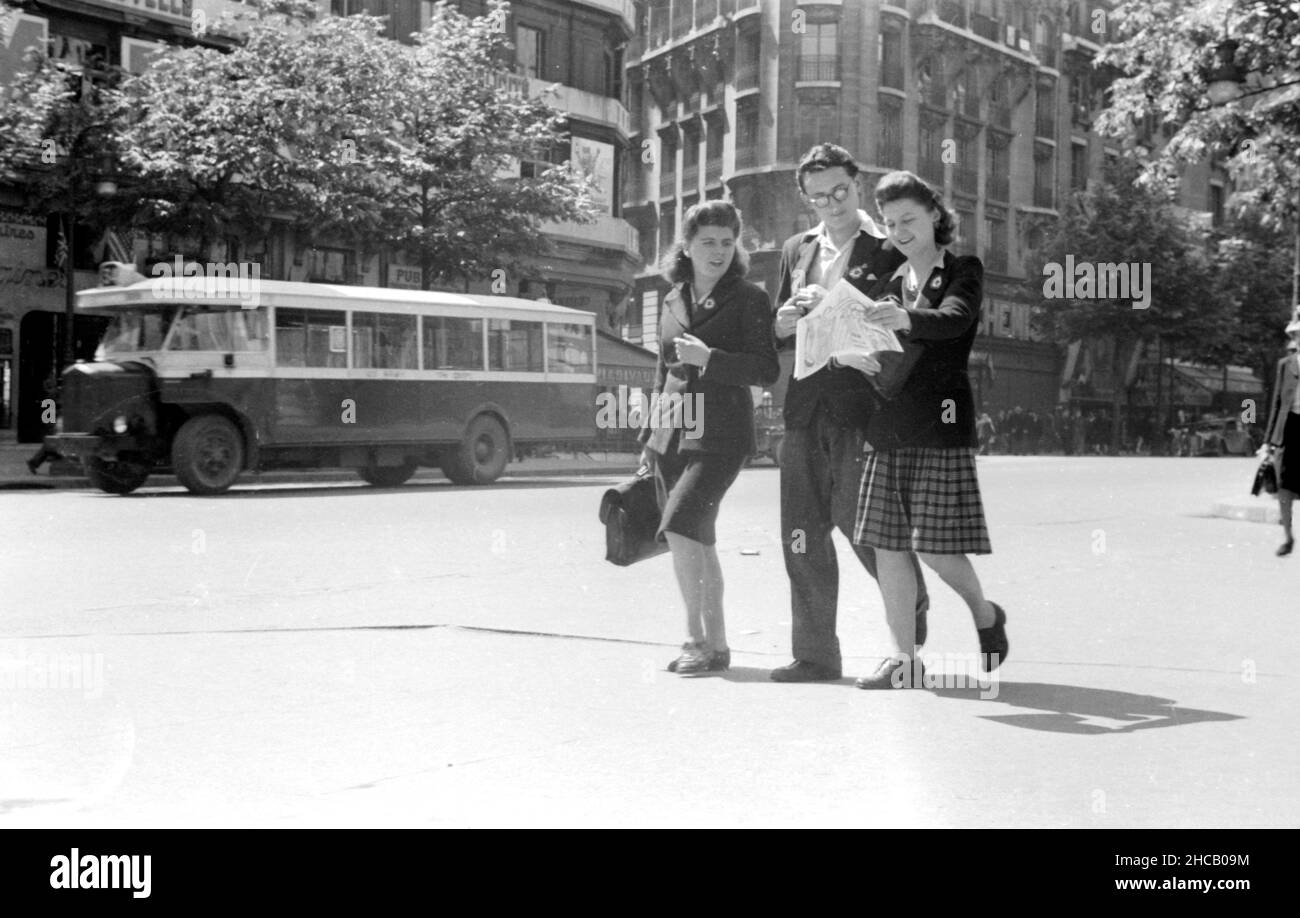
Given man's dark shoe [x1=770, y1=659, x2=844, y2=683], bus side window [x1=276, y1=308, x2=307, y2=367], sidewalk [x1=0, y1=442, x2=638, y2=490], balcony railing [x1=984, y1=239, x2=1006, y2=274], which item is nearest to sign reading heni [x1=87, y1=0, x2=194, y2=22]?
sidewalk [x1=0, y1=442, x2=638, y2=490]

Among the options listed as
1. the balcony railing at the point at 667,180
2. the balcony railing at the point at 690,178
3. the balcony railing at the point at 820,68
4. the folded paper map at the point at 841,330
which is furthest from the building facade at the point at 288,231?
the folded paper map at the point at 841,330

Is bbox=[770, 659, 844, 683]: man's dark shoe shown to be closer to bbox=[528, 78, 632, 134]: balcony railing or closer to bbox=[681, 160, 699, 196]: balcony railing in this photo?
bbox=[528, 78, 632, 134]: balcony railing

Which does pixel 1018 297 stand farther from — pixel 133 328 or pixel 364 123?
pixel 133 328

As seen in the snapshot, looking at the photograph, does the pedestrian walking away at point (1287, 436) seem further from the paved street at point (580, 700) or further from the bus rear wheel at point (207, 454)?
the bus rear wheel at point (207, 454)

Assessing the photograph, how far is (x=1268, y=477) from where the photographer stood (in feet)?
41.2

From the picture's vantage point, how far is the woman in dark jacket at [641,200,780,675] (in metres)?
6.13

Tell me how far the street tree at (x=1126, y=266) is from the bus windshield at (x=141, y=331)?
37734 millimetres

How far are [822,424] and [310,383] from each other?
15.4m

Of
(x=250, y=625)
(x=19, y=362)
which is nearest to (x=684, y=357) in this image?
(x=250, y=625)

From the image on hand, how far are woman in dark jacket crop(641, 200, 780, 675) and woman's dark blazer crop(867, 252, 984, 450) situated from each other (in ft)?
2.02

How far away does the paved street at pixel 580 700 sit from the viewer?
13.9ft

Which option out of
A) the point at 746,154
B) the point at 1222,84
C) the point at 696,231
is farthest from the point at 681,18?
the point at 696,231

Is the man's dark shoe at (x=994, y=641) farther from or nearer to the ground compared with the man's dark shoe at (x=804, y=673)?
farther from the ground

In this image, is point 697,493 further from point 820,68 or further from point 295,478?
point 820,68
